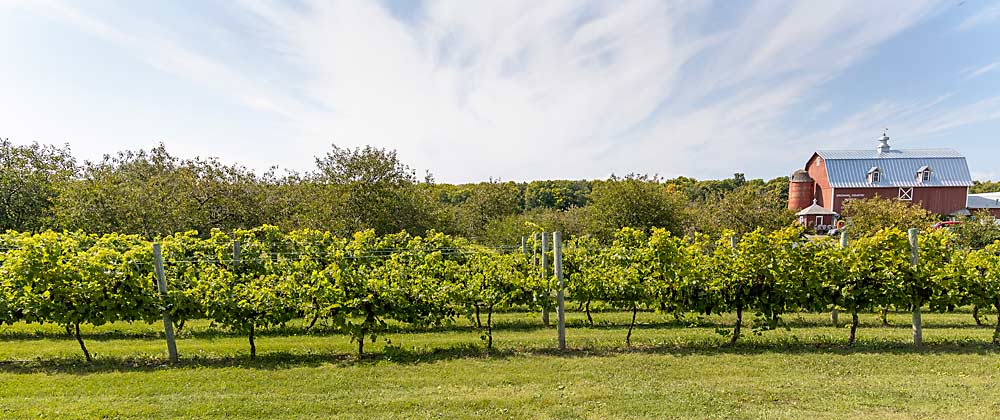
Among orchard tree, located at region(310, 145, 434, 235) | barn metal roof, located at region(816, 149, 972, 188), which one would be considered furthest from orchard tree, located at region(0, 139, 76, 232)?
barn metal roof, located at region(816, 149, 972, 188)

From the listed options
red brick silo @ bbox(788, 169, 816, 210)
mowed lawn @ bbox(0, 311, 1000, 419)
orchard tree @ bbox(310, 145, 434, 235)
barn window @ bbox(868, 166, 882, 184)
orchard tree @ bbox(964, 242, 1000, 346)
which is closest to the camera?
mowed lawn @ bbox(0, 311, 1000, 419)

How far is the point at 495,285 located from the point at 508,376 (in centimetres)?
170

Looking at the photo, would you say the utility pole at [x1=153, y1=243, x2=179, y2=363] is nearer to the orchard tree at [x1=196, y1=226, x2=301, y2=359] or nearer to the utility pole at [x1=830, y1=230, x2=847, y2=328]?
the orchard tree at [x1=196, y1=226, x2=301, y2=359]

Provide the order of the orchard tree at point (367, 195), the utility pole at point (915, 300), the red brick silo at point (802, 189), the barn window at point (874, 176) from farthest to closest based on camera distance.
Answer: the red brick silo at point (802, 189), the barn window at point (874, 176), the orchard tree at point (367, 195), the utility pole at point (915, 300)

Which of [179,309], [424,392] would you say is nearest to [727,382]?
[424,392]

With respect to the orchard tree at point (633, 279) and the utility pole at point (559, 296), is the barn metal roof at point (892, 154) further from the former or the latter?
the utility pole at point (559, 296)

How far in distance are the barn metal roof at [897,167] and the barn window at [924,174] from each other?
0.20 meters

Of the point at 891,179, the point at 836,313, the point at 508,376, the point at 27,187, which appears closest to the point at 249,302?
the point at 508,376

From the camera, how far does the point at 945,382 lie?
5.23 metres

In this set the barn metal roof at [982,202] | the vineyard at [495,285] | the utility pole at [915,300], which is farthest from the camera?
the barn metal roof at [982,202]

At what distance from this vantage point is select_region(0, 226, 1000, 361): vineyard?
627 cm

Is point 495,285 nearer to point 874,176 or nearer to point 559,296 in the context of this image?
point 559,296

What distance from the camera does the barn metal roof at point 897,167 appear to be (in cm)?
4153

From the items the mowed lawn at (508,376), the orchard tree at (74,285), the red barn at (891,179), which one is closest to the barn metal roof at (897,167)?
the red barn at (891,179)
